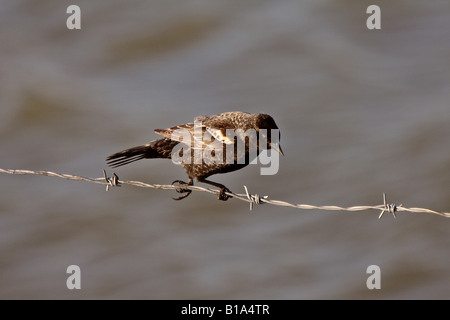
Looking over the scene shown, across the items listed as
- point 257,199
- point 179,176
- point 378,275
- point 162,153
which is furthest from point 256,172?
point 257,199

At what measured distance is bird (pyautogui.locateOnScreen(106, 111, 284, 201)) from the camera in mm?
5984

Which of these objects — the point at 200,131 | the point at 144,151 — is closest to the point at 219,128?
the point at 200,131

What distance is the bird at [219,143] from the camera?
598cm

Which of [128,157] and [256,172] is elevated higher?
[256,172]

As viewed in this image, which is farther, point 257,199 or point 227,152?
point 227,152

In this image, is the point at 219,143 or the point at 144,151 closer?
the point at 219,143

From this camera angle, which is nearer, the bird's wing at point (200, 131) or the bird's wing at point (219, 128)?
the bird's wing at point (219, 128)

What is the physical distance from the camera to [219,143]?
6016mm

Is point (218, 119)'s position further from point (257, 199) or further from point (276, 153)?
point (257, 199)

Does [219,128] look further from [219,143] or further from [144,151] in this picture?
[144,151]

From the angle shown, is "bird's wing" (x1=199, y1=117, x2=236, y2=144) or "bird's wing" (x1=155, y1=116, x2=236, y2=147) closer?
"bird's wing" (x1=199, y1=117, x2=236, y2=144)

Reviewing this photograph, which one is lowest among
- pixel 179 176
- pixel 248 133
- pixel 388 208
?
pixel 388 208

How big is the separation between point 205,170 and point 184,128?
0.52m

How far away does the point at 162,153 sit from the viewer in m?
6.62
